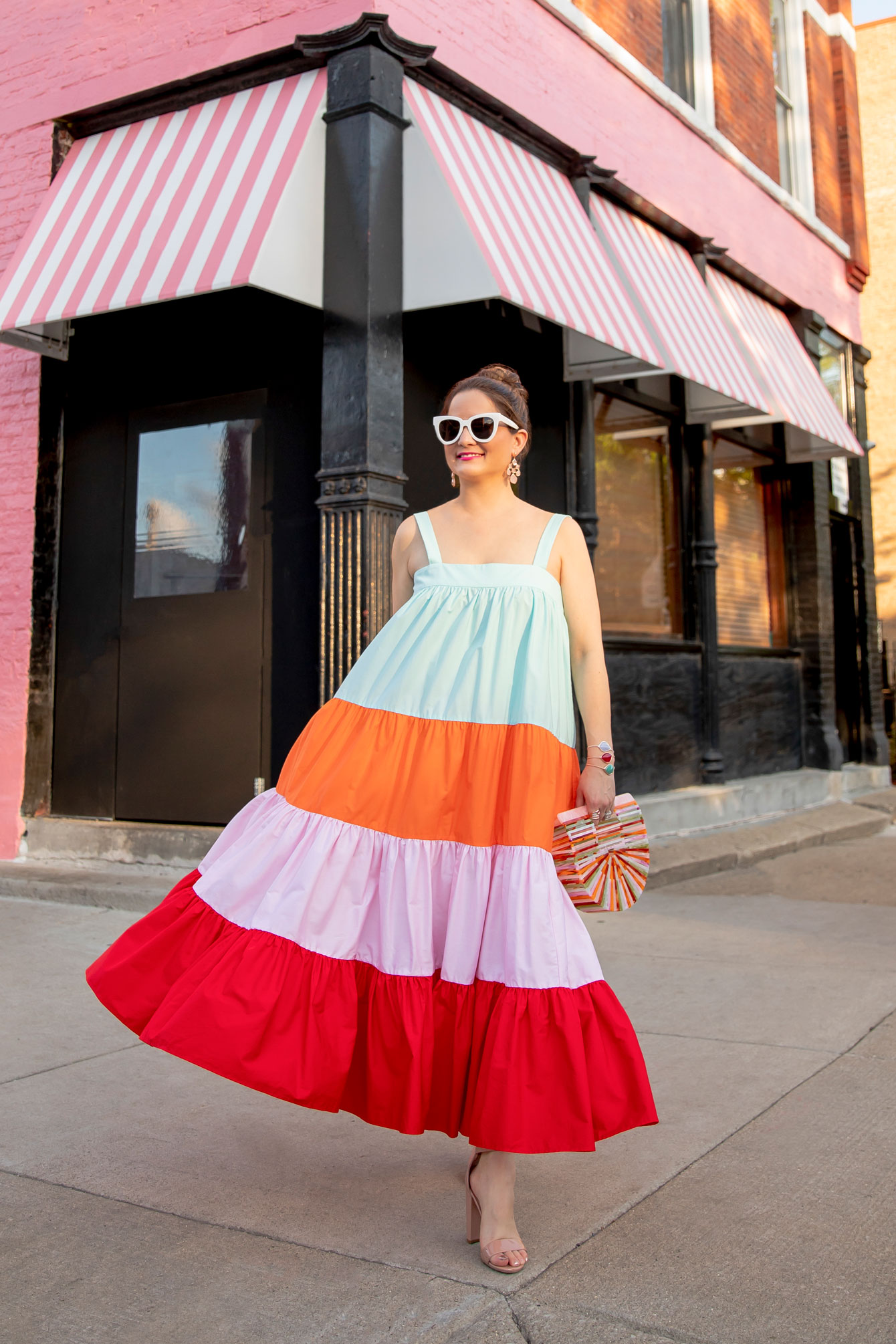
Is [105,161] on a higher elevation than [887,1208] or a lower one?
higher

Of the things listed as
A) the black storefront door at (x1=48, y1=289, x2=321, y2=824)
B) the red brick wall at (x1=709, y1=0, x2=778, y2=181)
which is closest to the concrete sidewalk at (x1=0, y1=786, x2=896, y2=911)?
the black storefront door at (x1=48, y1=289, x2=321, y2=824)

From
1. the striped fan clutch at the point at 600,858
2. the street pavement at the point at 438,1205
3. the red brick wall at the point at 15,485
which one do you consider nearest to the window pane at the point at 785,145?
the red brick wall at the point at 15,485

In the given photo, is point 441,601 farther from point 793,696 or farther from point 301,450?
point 793,696

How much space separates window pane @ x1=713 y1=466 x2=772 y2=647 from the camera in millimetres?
10484

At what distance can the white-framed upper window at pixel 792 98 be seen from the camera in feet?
40.0

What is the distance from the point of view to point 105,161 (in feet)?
23.0

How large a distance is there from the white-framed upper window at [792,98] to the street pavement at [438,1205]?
1075 centimetres

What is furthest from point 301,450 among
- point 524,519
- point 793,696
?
point 793,696

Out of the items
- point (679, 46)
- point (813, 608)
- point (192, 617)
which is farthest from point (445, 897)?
point (679, 46)

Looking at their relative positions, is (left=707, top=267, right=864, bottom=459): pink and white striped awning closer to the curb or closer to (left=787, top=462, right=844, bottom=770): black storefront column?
(left=787, top=462, right=844, bottom=770): black storefront column

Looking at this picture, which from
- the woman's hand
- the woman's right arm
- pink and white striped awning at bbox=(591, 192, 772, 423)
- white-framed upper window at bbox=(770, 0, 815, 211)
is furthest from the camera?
white-framed upper window at bbox=(770, 0, 815, 211)

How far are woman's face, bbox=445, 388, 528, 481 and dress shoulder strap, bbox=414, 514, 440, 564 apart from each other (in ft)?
0.49

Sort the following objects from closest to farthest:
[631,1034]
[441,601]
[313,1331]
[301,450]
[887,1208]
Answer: [313,1331]
[631,1034]
[887,1208]
[441,601]
[301,450]

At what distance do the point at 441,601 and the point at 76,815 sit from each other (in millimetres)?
5161
